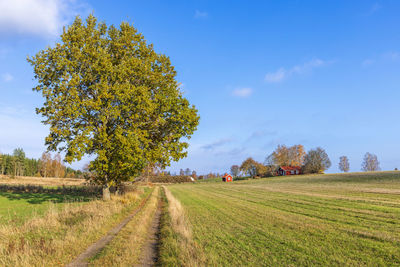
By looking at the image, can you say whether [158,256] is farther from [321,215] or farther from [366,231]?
[321,215]

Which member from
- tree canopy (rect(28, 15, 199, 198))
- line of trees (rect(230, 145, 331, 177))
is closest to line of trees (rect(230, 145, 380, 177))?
line of trees (rect(230, 145, 331, 177))

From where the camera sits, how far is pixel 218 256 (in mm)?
7750

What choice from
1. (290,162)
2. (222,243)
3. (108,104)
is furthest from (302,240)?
(290,162)

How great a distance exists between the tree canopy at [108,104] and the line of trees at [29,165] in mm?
134488

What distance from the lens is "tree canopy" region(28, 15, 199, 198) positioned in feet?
63.5

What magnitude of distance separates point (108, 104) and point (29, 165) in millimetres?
166547

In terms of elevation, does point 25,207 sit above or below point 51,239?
below

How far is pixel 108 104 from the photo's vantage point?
19.8 m

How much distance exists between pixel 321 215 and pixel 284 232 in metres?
5.66

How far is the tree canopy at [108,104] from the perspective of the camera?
1934 cm

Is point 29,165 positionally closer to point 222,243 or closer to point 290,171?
point 290,171

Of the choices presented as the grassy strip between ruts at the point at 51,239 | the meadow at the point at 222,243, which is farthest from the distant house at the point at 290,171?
the grassy strip between ruts at the point at 51,239

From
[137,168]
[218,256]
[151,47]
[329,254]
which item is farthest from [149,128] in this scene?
[329,254]

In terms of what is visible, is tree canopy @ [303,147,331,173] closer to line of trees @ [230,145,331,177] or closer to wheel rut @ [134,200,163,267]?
line of trees @ [230,145,331,177]
